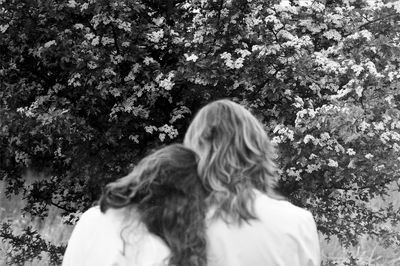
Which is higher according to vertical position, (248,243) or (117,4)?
(117,4)

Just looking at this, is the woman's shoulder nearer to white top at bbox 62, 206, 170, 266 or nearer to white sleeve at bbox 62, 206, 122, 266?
white top at bbox 62, 206, 170, 266

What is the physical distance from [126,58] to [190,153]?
2900 mm

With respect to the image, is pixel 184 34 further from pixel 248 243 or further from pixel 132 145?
pixel 248 243

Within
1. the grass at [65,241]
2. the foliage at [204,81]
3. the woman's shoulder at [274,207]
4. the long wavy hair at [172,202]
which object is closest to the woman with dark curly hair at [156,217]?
the long wavy hair at [172,202]

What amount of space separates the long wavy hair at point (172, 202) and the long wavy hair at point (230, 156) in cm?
6

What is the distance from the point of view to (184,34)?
5.66m

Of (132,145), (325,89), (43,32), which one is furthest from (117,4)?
(325,89)

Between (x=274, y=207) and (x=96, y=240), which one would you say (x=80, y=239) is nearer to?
(x=96, y=240)

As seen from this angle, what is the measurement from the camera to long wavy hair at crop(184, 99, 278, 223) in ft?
8.43

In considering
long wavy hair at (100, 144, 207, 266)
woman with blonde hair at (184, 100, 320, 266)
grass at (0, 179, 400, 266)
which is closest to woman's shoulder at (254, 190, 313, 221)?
woman with blonde hair at (184, 100, 320, 266)

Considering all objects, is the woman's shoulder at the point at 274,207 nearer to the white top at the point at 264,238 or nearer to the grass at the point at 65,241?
the white top at the point at 264,238

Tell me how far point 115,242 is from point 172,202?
0.27 metres

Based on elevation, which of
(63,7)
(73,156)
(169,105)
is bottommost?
(73,156)

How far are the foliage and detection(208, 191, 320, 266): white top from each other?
230 centimetres
